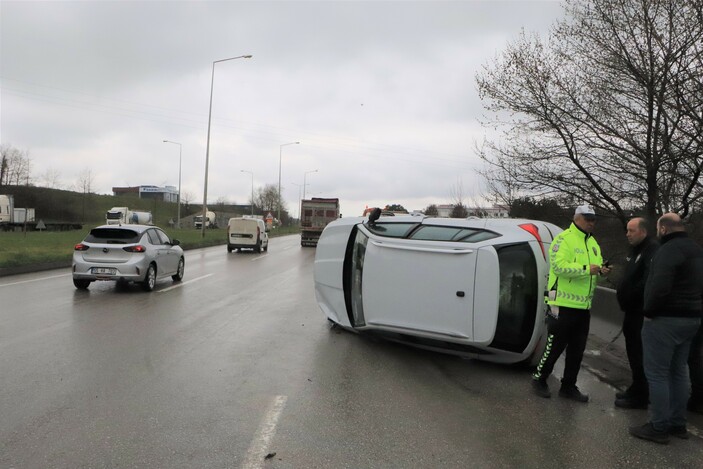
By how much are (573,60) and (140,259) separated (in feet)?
35.6

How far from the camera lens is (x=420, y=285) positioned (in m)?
5.76

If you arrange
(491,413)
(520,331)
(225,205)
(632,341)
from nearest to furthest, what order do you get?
(491,413) < (632,341) < (520,331) < (225,205)

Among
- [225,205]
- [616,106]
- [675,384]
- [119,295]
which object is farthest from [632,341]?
[225,205]

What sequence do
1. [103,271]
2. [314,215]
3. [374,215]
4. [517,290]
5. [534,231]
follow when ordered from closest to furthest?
1. [517,290]
2. [534,231]
3. [374,215]
4. [103,271]
5. [314,215]

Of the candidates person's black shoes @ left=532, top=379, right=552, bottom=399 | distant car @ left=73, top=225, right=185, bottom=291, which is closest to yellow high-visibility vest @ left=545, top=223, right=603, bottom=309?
person's black shoes @ left=532, top=379, right=552, bottom=399

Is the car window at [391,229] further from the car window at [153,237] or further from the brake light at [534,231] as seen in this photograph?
the car window at [153,237]

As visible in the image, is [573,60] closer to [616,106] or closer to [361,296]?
[616,106]

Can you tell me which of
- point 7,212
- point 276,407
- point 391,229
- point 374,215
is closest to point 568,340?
point 391,229

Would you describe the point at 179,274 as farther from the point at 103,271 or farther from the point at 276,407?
the point at 276,407

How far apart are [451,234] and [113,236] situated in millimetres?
8945

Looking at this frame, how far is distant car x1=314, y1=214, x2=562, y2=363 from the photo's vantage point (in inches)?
212

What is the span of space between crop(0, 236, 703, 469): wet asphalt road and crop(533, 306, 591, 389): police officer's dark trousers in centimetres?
28

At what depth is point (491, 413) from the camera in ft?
14.8

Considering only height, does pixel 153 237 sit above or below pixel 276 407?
above
